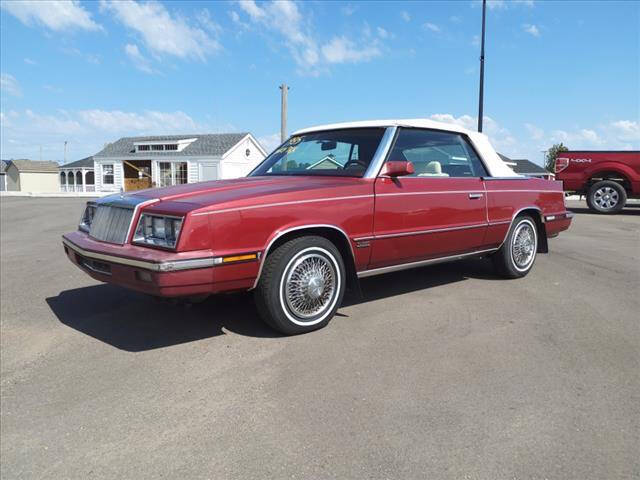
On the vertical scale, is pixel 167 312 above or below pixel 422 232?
below

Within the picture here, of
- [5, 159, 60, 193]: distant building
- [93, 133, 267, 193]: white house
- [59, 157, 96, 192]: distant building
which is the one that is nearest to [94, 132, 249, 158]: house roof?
[93, 133, 267, 193]: white house

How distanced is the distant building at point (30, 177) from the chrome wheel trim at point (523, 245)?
62138mm

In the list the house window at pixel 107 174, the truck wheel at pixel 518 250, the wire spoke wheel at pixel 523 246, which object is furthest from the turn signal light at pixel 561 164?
the house window at pixel 107 174

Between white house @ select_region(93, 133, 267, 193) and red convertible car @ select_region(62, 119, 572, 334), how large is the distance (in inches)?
1383

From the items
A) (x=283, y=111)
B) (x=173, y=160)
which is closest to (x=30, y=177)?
(x=173, y=160)

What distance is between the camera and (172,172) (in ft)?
134

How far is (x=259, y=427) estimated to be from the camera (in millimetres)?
2607

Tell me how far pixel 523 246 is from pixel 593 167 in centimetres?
912

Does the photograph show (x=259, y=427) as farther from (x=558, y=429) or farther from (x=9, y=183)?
(x=9, y=183)

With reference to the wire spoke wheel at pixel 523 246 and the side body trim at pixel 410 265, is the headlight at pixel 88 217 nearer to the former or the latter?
the side body trim at pixel 410 265

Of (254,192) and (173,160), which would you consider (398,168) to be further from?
(173,160)

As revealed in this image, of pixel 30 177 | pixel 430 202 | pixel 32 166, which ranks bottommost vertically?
pixel 430 202

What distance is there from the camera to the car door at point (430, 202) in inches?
162

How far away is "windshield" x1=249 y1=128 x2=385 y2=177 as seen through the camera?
4.37m
